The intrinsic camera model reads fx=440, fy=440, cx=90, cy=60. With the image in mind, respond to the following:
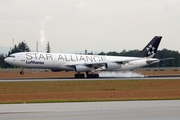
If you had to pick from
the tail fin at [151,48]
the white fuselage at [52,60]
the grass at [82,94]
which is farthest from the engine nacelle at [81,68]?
the grass at [82,94]

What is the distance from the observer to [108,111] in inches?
758

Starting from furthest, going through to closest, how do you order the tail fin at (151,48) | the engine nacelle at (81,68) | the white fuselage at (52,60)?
the tail fin at (151,48)
the engine nacelle at (81,68)
the white fuselage at (52,60)

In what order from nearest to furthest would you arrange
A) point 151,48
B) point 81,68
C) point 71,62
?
point 81,68 → point 71,62 → point 151,48

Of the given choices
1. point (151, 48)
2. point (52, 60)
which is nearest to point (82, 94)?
point (52, 60)

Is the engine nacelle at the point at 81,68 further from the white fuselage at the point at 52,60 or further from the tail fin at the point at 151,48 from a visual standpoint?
the tail fin at the point at 151,48

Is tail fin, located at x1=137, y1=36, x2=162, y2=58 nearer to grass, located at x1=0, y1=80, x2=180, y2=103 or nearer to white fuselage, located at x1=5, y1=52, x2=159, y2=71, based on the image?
white fuselage, located at x1=5, y1=52, x2=159, y2=71

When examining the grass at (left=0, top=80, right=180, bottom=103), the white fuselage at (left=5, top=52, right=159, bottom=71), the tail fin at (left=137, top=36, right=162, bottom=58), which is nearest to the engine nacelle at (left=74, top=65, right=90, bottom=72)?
the white fuselage at (left=5, top=52, right=159, bottom=71)

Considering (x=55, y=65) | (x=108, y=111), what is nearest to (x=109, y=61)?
(x=55, y=65)

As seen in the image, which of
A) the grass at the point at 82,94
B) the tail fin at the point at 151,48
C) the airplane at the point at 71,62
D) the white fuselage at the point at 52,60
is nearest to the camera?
the grass at the point at 82,94

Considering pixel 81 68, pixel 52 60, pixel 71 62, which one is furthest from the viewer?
pixel 71 62

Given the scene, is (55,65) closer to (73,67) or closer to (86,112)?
(73,67)

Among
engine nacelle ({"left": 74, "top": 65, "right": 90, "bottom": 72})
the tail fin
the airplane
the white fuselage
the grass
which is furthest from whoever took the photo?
the tail fin

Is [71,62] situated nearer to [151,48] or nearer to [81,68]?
[81,68]

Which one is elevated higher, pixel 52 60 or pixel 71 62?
pixel 52 60
